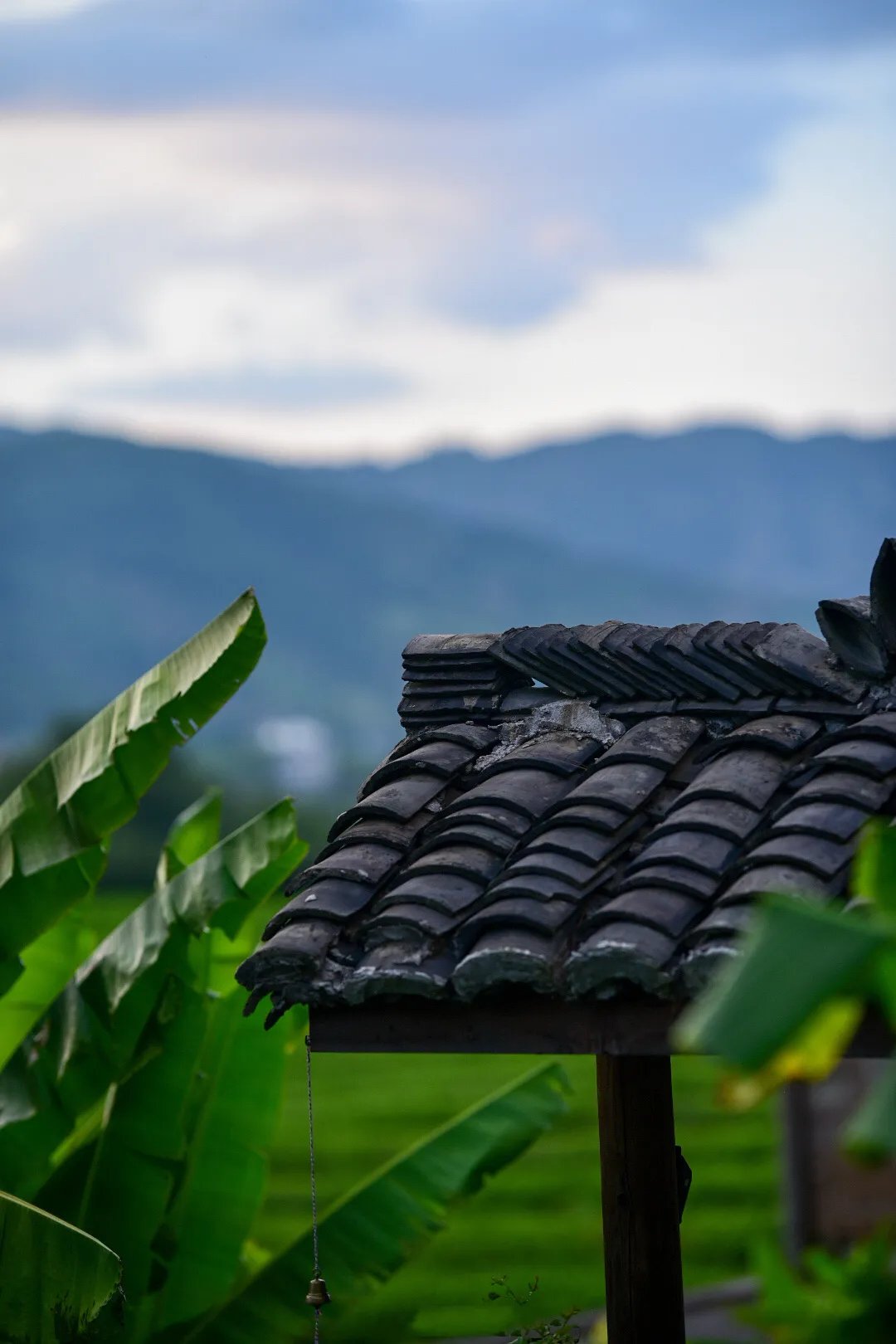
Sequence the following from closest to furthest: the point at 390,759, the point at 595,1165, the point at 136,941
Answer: the point at 390,759 → the point at 136,941 → the point at 595,1165

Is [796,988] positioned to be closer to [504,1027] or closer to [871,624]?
[504,1027]

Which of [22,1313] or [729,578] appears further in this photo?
[729,578]

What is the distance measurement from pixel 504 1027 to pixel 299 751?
11842 centimetres

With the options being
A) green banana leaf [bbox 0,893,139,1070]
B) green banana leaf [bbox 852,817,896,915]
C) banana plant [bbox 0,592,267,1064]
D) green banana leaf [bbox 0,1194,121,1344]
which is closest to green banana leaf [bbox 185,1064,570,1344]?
green banana leaf [bbox 0,893,139,1070]

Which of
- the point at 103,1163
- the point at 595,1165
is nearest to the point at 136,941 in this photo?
the point at 103,1163

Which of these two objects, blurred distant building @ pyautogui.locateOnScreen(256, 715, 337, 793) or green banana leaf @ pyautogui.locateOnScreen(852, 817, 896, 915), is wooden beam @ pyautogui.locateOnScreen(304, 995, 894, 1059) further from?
blurred distant building @ pyautogui.locateOnScreen(256, 715, 337, 793)

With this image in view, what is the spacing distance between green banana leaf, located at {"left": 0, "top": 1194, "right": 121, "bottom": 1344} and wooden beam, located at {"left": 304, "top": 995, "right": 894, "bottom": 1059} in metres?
1.89

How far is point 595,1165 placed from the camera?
647 inches

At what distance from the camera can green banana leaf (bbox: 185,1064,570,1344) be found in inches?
247

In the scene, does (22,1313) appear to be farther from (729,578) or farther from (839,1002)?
(729,578)

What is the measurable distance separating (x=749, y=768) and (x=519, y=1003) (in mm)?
757

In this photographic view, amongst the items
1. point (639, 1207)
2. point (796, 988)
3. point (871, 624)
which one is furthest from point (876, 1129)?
point (639, 1207)

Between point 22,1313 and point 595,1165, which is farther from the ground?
point 595,1165

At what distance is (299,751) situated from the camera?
121 m
